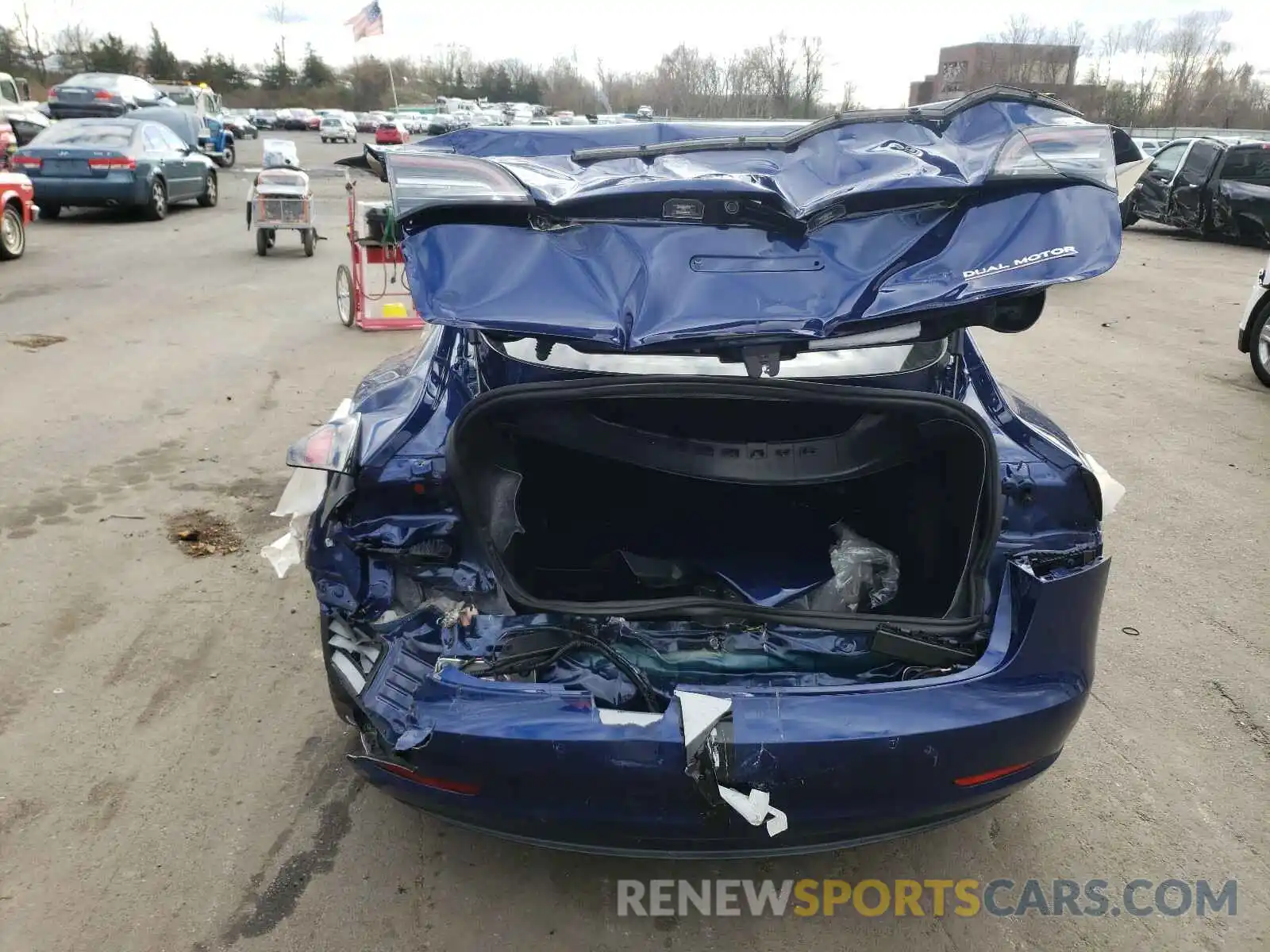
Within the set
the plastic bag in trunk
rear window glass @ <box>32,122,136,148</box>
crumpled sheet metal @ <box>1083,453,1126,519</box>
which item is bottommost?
the plastic bag in trunk

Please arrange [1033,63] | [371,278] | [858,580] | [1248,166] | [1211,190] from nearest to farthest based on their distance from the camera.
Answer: [858,580] < [371,278] < [1248,166] < [1211,190] < [1033,63]

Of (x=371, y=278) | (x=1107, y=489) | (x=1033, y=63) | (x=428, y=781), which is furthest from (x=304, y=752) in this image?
(x=1033, y=63)

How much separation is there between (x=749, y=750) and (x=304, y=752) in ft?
5.79

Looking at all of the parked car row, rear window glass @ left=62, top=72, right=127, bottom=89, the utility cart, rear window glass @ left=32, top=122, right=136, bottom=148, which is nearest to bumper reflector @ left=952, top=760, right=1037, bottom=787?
the utility cart

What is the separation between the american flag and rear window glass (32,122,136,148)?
12.5 metres

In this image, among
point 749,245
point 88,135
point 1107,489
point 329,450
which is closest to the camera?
point 749,245

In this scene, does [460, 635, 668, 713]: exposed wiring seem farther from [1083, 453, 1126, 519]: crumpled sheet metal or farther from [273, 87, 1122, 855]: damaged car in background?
[1083, 453, 1126, 519]: crumpled sheet metal

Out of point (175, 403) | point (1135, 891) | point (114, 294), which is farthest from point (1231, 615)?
point (114, 294)

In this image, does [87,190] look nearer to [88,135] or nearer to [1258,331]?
[88,135]

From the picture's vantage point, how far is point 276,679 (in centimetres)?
365

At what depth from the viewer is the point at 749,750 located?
83.7 inches

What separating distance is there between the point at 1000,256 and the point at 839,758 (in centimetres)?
125

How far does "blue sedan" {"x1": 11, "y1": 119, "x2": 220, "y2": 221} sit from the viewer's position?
15336mm

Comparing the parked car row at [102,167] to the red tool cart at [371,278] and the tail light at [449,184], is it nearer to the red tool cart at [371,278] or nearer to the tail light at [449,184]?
the red tool cart at [371,278]
